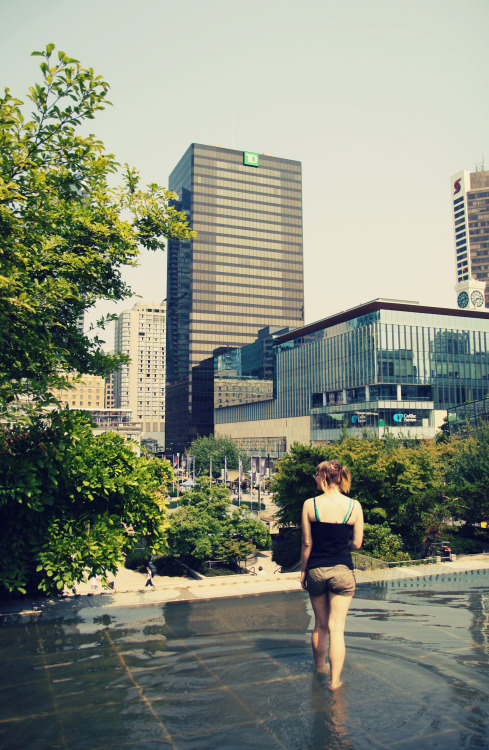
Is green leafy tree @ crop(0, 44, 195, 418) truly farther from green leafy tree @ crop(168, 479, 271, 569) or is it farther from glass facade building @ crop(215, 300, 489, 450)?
glass facade building @ crop(215, 300, 489, 450)

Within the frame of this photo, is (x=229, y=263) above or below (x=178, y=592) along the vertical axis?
above

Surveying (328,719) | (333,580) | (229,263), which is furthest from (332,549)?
(229,263)

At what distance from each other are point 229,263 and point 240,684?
159744 mm

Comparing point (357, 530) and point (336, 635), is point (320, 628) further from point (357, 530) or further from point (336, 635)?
point (357, 530)

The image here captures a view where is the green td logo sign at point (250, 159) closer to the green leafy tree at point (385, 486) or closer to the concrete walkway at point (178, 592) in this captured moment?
the green leafy tree at point (385, 486)

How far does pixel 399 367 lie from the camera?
298 feet

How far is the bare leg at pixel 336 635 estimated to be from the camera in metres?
5.89

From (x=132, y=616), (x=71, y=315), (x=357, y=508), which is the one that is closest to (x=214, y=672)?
(x=357, y=508)

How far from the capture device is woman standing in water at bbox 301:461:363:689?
5.91 m

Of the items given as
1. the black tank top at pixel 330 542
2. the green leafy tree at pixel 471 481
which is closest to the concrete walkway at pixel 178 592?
the green leafy tree at pixel 471 481

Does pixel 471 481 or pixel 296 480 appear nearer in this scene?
pixel 296 480

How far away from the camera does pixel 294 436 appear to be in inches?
4405

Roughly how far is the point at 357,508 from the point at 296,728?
7.19 feet

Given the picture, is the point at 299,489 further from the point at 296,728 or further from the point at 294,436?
the point at 294,436
